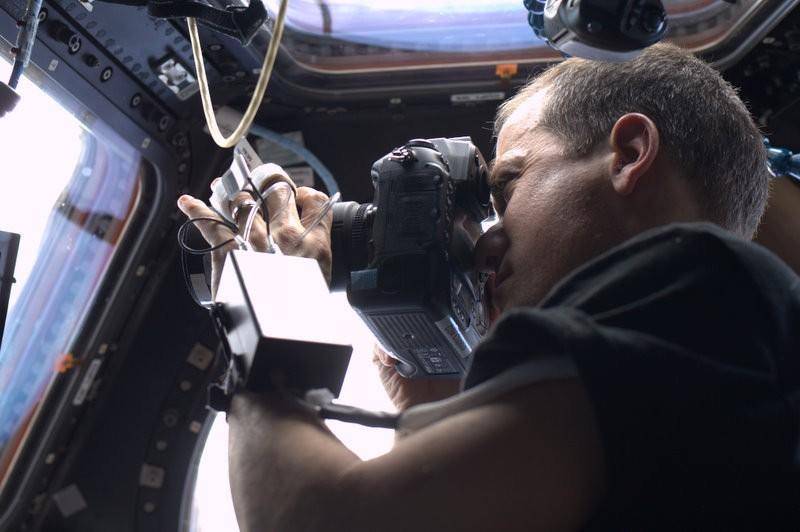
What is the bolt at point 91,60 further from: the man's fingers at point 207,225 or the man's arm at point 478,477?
the man's arm at point 478,477

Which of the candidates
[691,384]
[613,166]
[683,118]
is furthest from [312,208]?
[691,384]

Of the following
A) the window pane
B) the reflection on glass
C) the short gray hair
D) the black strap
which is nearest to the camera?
the short gray hair

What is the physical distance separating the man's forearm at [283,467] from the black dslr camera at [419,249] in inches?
13.6

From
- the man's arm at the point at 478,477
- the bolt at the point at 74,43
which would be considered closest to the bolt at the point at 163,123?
the bolt at the point at 74,43

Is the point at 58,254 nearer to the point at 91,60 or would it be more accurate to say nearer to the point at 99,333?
the point at 99,333

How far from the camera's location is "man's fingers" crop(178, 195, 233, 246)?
4.20ft

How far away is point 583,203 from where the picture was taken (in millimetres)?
1304

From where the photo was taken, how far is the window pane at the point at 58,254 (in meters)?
2.11

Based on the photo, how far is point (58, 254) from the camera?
2.20 m

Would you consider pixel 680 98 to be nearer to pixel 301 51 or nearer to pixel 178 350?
pixel 301 51

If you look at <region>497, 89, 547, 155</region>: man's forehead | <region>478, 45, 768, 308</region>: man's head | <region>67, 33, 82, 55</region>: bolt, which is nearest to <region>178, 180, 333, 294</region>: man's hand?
<region>478, 45, 768, 308</region>: man's head

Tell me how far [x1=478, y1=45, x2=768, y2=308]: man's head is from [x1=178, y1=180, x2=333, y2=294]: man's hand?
0.76ft

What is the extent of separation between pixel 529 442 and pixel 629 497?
0.33 feet

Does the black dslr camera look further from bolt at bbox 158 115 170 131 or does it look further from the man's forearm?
bolt at bbox 158 115 170 131
